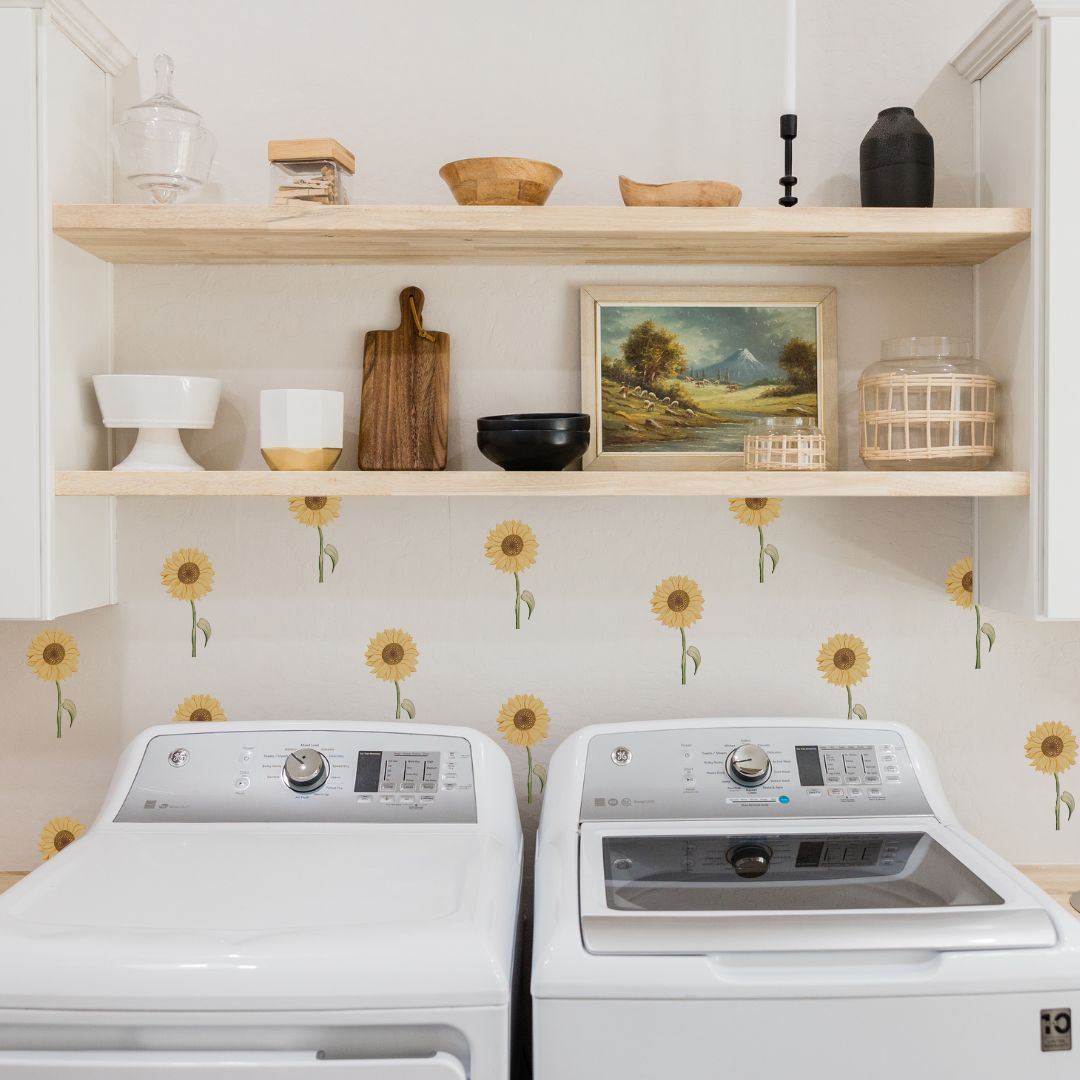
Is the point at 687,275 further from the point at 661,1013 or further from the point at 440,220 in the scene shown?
the point at 661,1013

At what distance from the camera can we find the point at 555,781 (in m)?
1.51

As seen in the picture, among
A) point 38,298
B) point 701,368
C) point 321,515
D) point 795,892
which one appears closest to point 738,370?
point 701,368

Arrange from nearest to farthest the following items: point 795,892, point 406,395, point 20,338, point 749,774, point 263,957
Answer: point 263,957 < point 795,892 < point 20,338 < point 749,774 < point 406,395

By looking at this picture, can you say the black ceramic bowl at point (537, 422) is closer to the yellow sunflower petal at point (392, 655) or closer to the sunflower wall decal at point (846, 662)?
the yellow sunflower petal at point (392, 655)

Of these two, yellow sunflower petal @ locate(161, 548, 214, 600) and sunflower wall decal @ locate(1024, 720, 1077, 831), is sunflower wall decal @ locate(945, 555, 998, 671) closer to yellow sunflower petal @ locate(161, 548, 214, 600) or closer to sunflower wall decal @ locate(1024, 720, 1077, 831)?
sunflower wall decal @ locate(1024, 720, 1077, 831)

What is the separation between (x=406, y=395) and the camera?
164 centimetres

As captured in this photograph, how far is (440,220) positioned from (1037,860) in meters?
1.47

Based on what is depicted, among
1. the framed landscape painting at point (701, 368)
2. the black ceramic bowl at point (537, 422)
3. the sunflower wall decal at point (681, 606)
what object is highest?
the framed landscape painting at point (701, 368)

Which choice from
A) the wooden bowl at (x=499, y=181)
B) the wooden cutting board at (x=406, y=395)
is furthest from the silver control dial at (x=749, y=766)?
the wooden bowl at (x=499, y=181)

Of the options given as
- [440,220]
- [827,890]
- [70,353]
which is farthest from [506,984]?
[70,353]

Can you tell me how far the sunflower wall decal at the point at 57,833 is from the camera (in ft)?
5.60

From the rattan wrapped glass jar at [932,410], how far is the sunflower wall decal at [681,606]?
38 cm

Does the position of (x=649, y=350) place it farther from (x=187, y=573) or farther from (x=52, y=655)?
(x=52, y=655)

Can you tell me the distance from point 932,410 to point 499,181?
2.39 feet
